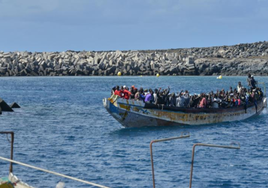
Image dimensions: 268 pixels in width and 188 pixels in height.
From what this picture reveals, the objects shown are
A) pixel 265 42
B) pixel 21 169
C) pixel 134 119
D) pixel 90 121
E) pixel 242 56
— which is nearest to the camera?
pixel 21 169

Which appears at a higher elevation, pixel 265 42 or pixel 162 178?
pixel 265 42

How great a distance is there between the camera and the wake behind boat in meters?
33.1

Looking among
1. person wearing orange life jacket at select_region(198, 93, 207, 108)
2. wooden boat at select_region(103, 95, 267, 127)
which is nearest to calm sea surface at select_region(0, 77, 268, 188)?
wooden boat at select_region(103, 95, 267, 127)

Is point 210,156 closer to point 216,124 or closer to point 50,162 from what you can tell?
point 50,162

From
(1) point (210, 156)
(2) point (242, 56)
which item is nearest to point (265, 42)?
(2) point (242, 56)

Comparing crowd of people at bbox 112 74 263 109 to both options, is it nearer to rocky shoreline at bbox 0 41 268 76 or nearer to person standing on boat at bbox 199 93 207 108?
person standing on boat at bbox 199 93 207 108

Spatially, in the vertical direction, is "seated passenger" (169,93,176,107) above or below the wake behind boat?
above

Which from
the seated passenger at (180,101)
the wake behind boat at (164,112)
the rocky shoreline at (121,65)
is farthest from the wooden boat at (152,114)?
the rocky shoreline at (121,65)

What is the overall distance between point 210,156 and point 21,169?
877 cm

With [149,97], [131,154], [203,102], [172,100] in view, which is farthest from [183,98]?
[131,154]

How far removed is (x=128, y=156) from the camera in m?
26.3

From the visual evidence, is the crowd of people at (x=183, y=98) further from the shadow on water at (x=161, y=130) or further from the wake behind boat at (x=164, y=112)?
the shadow on water at (x=161, y=130)

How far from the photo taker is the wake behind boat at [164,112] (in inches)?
1304

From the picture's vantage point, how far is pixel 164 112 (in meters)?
34.1
